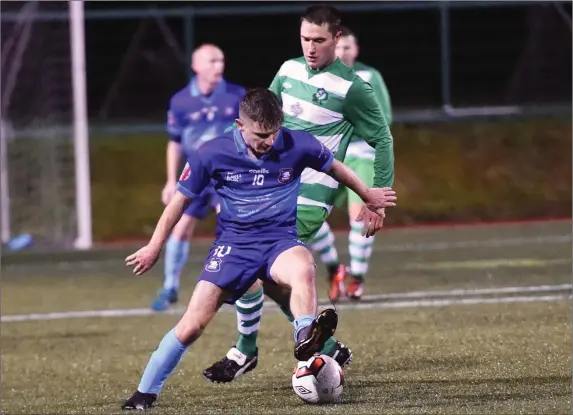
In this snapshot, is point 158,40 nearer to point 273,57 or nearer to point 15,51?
point 273,57

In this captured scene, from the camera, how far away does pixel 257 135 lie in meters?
6.11

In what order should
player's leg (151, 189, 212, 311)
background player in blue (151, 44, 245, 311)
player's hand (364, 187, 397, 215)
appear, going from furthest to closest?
background player in blue (151, 44, 245, 311) < player's leg (151, 189, 212, 311) < player's hand (364, 187, 397, 215)

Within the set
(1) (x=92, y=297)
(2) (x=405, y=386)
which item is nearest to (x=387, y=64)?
(1) (x=92, y=297)

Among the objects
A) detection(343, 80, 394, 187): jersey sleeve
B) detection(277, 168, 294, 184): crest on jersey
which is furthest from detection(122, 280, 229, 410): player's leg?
detection(343, 80, 394, 187): jersey sleeve

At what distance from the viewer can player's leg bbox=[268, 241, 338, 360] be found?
5871mm

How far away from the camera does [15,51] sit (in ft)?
46.9

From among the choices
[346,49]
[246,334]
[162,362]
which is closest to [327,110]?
[246,334]

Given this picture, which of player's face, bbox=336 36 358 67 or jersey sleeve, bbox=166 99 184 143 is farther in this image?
jersey sleeve, bbox=166 99 184 143

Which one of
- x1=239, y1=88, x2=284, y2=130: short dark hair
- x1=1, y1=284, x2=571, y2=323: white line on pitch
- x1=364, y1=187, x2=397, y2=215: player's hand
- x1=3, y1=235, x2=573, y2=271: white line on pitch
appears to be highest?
x1=239, y1=88, x2=284, y2=130: short dark hair

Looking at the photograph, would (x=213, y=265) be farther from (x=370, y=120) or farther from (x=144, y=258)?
(x=370, y=120)

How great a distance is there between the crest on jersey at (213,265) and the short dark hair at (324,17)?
139 cm

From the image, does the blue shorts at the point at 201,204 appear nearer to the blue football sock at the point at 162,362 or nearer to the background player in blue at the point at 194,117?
the background player in blue at the point at 194,117

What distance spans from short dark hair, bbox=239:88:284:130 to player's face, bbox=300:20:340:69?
2.69 feet

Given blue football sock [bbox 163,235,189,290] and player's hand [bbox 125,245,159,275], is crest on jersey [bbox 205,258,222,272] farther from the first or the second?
blue football sock [bbox 163,235,189,290]
